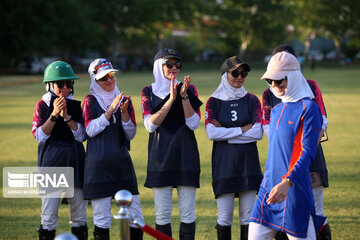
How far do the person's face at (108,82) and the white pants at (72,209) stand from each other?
118 cm

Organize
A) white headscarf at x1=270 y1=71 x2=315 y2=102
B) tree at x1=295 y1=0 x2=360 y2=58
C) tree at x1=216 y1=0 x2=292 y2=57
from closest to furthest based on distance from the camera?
white headscarf at x1=270 y1=71 x2=315 y2=102 → tree at x1=216 y1=0 x2=292 y2=57 → tree at x1=295 y1=0 x2=360 y2=58

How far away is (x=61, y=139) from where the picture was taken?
6.20 m

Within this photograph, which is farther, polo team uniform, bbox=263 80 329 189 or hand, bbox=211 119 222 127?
hand, bbox=211 119 222 127

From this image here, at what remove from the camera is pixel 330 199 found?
902 centimetres

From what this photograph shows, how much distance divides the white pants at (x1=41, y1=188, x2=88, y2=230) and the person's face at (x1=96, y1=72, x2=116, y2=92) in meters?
1.18

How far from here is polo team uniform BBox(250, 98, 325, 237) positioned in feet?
14.6

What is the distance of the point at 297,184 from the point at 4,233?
4.50 m

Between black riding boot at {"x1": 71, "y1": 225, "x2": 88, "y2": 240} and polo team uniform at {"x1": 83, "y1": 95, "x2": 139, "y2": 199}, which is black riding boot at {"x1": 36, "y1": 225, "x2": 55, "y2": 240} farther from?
polo team uniform at {"x1": 83, "y1": 95, "x2": 139, "y2": 199}

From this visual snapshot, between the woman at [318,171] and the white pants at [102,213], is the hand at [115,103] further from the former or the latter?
the woman at [318,171]

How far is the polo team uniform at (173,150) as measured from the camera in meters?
6.01

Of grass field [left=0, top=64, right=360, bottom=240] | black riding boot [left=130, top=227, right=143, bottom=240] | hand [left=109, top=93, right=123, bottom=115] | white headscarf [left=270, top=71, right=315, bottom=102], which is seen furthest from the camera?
grass field [left=0, top=64, right=360, bottom=240]

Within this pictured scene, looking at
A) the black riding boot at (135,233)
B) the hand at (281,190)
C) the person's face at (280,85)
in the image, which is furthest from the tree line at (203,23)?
the hand at (281,190)

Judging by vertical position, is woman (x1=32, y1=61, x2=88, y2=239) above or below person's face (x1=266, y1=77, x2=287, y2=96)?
below

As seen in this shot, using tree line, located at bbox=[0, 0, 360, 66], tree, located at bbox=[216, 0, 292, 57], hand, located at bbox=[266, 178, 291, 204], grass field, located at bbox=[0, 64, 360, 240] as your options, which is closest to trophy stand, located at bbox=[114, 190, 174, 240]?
hand, located at bbox=[266, 178, 291, 204]
